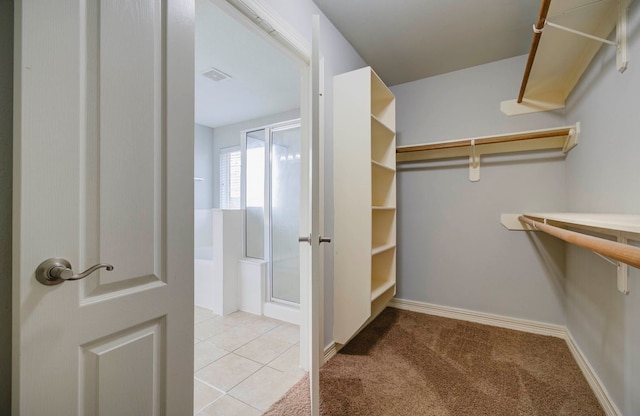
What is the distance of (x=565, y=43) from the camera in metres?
1.60

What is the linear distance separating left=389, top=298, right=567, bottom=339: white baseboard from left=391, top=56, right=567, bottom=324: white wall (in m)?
0.05

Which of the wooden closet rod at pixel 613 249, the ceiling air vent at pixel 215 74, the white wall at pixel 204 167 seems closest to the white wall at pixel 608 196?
the wooden closet rod at pixel 613 249

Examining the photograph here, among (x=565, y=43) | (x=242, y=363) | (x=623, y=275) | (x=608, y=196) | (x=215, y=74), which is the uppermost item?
(x=215, y=74)

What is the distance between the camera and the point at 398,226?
2.99 meters

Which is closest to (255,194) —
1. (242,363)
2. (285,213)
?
(285,213)

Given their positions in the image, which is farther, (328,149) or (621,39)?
(328,149)

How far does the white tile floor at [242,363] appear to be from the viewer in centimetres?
159

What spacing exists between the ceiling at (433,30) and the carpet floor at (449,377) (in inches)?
97.1

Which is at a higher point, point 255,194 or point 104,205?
point 255,194

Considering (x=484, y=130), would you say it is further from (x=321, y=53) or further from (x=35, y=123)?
(x=35, y=123)

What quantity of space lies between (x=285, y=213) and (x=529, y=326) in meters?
2.59

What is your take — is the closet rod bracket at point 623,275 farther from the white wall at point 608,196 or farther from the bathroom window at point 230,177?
the bathroom window at point 230,177

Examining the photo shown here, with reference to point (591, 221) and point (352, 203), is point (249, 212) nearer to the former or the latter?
point (352, 203)

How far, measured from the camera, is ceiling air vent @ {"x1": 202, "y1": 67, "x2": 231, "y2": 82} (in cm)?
253
